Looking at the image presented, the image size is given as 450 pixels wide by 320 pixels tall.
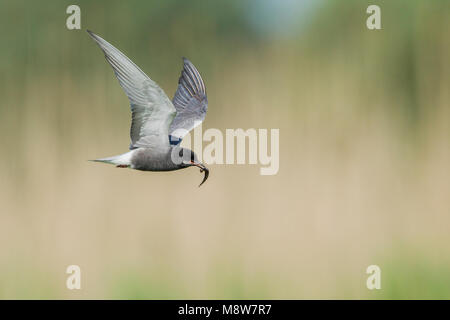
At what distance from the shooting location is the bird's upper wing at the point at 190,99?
3822 mm

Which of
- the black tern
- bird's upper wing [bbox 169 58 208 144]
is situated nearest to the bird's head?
the black tern

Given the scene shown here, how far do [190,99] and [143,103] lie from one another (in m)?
0.72

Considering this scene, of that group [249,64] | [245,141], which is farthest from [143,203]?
[249,64]

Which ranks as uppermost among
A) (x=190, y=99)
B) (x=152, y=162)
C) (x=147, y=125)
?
(x=190, y=99)

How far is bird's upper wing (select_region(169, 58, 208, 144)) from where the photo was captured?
12.5 feet

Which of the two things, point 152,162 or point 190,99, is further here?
point 190,99

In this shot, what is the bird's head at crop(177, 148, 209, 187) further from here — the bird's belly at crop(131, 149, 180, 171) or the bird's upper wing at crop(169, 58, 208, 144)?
the bird's upper wing at crop(169, 58, 208, 144)

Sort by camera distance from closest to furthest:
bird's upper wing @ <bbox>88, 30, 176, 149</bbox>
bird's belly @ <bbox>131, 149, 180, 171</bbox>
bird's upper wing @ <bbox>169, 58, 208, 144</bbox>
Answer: bird's upper wing @ <bbox>88, 30, 176, 149</bbox> < bird's belly @ <bbox>131, 149, 180, 171</bbox> < bird's upper wing @ <bbox>169, 58, 208, 144</bbox>

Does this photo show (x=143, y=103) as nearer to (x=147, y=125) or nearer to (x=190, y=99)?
(x=147, y=125)

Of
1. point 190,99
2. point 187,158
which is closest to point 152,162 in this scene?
point 187,158

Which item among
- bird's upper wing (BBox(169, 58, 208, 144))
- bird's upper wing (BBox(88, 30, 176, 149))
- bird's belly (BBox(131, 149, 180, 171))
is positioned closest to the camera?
bird's upper wing (BBox(88, 30, 176, 149))

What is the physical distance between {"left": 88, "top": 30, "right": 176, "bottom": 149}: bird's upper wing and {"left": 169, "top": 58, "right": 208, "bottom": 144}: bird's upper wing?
0.36 m

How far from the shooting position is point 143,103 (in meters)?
3.32

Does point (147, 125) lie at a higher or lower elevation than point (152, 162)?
higher
